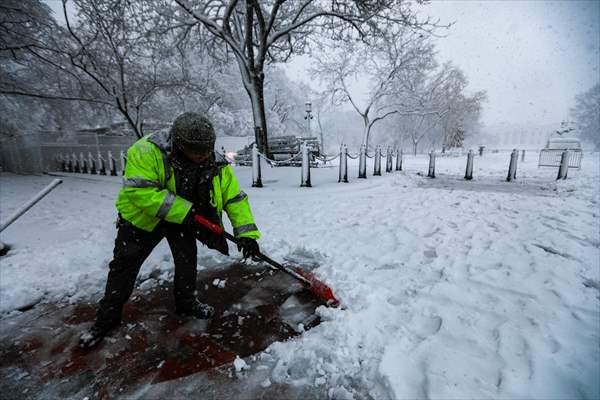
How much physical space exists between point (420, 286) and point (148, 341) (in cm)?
254

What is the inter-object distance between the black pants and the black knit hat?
715mm

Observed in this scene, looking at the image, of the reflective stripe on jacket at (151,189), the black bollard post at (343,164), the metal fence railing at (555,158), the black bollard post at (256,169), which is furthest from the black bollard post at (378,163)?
the metal fence railing at (555,158)

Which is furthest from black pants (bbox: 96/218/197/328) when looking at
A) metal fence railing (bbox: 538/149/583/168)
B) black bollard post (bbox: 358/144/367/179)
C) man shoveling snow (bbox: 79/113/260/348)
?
metal fence railing (bbox: 538/149/583/168)

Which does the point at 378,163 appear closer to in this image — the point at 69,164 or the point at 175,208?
the point at 175,208

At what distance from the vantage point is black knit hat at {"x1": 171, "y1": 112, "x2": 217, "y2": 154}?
2.03 metres

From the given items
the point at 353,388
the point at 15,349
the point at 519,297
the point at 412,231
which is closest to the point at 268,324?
the point at 353,388

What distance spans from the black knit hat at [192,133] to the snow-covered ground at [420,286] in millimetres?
1625

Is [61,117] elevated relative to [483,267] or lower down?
elevated

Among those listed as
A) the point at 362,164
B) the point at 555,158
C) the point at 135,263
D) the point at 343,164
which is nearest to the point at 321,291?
the point at 135,263

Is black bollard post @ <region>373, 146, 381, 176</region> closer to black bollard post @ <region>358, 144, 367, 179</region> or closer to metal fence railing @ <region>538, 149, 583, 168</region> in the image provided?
black bollard post @ <region>358, 144, 367, 179</region>

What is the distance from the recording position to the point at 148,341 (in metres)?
2.23

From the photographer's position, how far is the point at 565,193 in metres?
7.11

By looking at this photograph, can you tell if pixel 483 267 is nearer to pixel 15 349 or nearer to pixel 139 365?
pixel 139 365

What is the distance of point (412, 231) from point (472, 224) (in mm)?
1096
